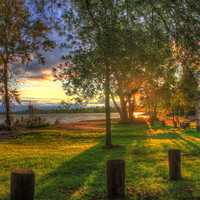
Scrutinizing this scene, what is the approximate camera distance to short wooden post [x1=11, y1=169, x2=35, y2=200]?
593cm

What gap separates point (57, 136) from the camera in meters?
23.2

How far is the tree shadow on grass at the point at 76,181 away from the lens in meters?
7.98

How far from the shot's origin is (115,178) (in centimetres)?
749

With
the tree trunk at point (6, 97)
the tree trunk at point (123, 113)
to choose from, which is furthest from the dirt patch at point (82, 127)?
the tree trunk at point (123, 113)

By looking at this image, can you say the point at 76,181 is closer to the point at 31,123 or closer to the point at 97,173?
the point at 97,173

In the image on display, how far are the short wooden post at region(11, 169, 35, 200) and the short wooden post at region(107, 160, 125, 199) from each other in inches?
86.3

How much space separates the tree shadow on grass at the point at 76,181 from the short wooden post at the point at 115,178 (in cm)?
39

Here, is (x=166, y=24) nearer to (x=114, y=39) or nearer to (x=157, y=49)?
(x=157, y=49)

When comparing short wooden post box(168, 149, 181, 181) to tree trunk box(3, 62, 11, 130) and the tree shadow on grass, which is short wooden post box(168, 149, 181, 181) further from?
tree trunk box(3, 62, 11, 130)

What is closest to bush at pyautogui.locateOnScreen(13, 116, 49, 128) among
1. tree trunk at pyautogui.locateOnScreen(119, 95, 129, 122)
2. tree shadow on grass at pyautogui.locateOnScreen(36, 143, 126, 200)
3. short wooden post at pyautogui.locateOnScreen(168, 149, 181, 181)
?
tree trunk at pyautogui.locateOnScreen(119, 95, 129, 122)

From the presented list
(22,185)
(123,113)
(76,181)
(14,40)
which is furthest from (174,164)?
(123,113)

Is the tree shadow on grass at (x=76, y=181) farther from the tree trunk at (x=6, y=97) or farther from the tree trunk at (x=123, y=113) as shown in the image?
the tree trunk at (x=123, y=113)

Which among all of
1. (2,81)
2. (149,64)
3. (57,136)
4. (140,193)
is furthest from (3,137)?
(140,193)

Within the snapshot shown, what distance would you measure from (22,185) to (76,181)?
3575 millimetres
